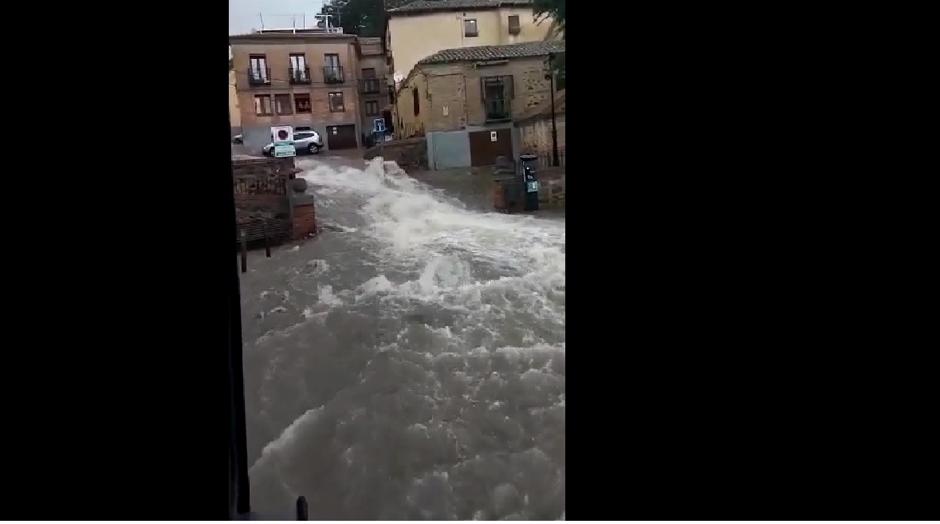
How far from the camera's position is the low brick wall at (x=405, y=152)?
5.09 meters

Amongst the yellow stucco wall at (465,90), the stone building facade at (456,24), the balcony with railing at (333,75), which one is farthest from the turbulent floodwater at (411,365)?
the stone building facade at (456,24)

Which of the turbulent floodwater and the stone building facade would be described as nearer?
the turbulent floodwater

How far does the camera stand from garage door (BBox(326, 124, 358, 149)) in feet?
18.3

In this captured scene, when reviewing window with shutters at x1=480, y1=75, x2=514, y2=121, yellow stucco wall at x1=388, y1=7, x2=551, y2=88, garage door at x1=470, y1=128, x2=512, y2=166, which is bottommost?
garage door at x1=470, y1=128, x2=512, y2=166

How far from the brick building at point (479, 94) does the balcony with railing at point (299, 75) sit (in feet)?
3.50

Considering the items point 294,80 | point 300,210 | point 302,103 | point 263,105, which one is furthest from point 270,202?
point 294,80

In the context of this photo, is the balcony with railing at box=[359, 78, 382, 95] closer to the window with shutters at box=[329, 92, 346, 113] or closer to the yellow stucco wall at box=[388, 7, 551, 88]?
the window with shutters at box=[329, 92, 346, 113]

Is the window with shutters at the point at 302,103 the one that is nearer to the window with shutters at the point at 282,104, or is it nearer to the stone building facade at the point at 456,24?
the window with shutters at the point at 282,104

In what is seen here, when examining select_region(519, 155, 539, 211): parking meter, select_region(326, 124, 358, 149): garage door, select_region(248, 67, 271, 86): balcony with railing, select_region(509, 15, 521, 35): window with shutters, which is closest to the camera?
select_region(519, 155, 539, 211): parking meter

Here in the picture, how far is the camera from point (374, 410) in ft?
9.34

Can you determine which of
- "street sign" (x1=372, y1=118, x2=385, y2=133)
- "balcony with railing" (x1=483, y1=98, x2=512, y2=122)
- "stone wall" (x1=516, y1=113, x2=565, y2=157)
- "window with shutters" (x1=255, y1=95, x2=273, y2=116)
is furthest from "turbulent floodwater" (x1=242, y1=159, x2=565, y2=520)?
"window with shutters" (x1=255, y1=95, x2=273, y2=116)

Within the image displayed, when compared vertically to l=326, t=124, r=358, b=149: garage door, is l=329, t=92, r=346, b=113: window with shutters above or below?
above
